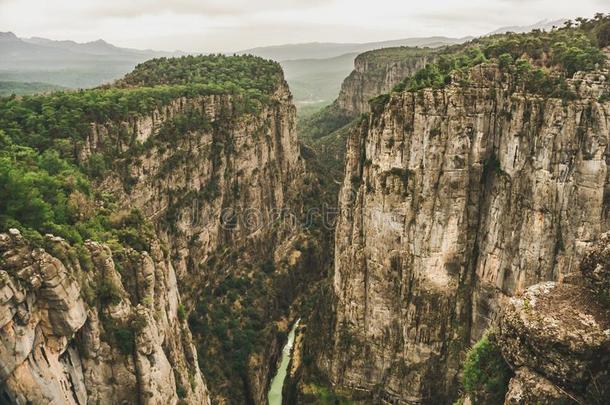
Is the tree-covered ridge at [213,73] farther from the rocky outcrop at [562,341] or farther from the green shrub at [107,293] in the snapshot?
the rocky outcrop at [562,341]

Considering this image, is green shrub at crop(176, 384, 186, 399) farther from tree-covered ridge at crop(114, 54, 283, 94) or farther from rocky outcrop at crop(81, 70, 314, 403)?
tree-covered ridge at crop(114, 54, 283, 94)

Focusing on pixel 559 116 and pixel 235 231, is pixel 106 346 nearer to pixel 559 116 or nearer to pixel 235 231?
pixel 559 116

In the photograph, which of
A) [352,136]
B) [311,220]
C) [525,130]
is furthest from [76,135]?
[311,220]

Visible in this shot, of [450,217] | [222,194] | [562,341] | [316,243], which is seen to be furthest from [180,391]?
[316,243]

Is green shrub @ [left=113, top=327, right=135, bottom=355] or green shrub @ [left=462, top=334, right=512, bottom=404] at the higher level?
green shrub @ [left=462, top=334, right=512, bottom=404]

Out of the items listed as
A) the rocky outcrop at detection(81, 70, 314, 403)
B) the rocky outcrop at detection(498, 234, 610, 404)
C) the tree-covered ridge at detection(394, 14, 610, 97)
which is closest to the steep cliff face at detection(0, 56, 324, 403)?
the rocky outcrop at detection(81, 70, 314, 403)

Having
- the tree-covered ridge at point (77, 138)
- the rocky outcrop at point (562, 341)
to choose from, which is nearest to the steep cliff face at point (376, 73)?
the tree-covered ridge at point (77, 138)
